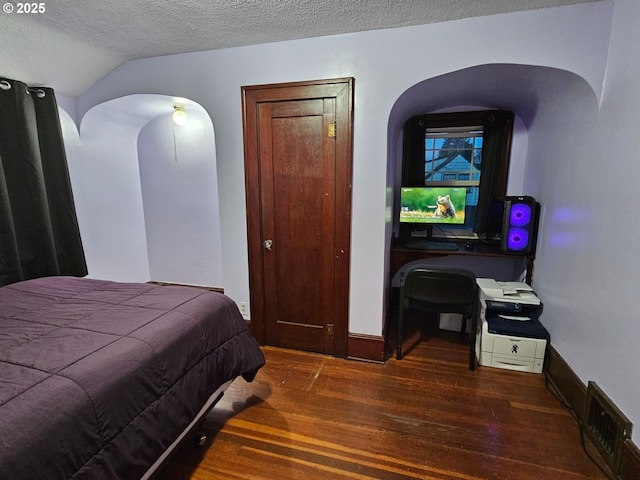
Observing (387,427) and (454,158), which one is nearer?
(387,427)

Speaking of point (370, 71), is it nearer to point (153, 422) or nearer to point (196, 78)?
point (196, 78)

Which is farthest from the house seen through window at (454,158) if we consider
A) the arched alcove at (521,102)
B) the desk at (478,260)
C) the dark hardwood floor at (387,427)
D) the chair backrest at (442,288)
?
the dark hardwood floor at (387,427)

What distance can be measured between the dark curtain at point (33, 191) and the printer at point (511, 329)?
364cm

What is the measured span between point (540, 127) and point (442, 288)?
162 cm

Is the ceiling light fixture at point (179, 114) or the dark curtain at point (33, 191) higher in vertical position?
the ceiling light fixture at point (179, 114)

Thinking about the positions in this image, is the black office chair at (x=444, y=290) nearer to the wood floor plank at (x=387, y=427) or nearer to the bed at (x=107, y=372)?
the wood floor plank at (x=387, y=427)

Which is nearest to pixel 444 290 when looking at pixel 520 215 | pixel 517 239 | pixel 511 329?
Result: pixel 511 329

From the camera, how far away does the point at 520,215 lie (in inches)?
101

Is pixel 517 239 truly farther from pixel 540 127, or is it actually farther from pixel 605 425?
pixel 605 425

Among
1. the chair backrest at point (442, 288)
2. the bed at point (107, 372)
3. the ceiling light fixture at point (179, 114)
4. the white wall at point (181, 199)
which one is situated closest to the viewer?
the bed at point (107, 372)

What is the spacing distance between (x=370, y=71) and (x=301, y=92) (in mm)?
513

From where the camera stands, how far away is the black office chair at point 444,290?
2.33 m

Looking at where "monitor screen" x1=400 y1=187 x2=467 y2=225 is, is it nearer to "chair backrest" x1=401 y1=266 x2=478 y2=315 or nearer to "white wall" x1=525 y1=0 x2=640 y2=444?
"white wall" x1=525 y1=0 x2=640 y2=444

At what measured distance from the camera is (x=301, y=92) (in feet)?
7.64
